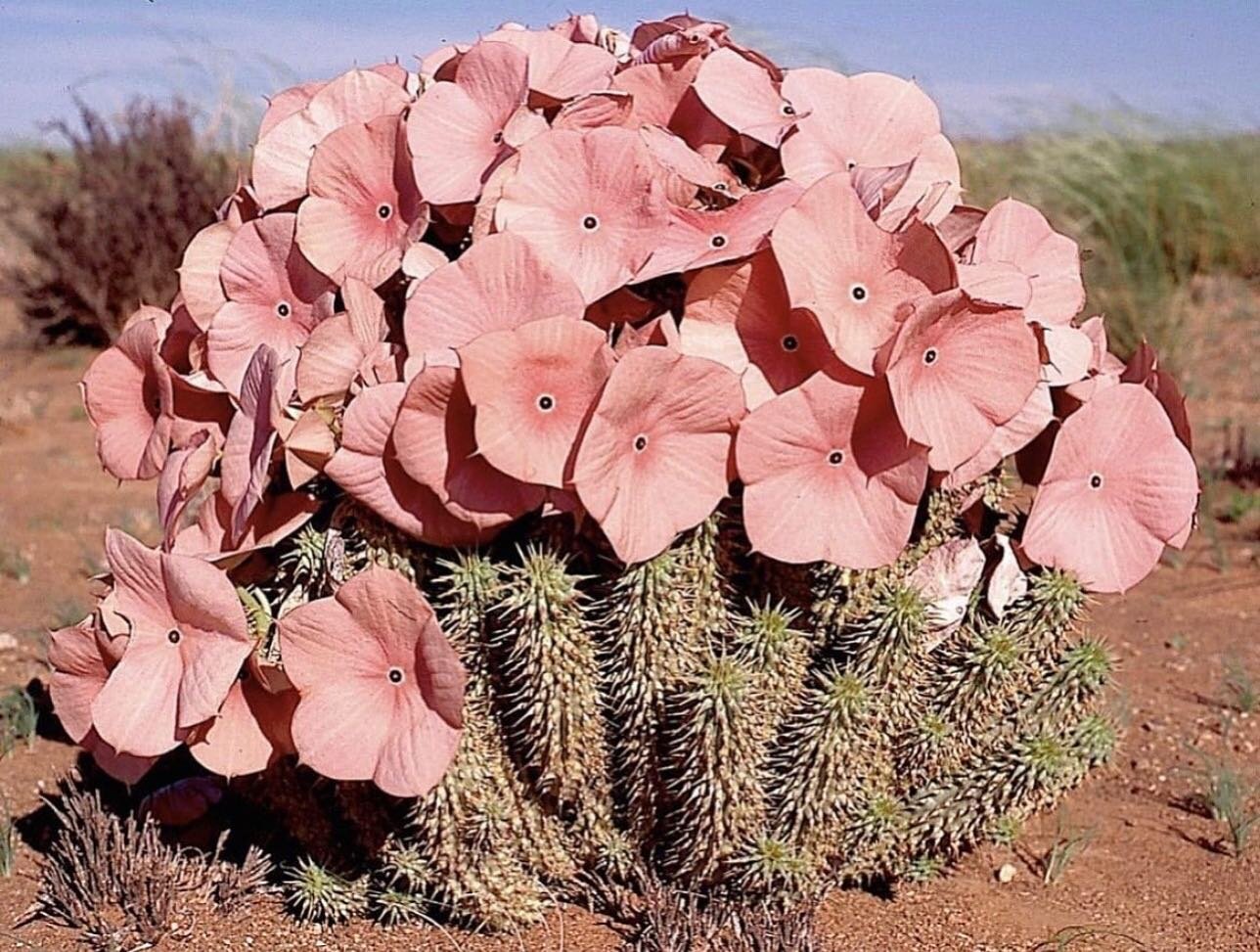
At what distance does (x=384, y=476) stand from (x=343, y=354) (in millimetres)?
207

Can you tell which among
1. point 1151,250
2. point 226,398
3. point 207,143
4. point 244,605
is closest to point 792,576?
point 244,605

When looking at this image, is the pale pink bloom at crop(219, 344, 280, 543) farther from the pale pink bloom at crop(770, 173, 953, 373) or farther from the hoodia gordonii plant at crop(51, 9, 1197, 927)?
the pale pink bloom at crop(770, 173, 953, 373)

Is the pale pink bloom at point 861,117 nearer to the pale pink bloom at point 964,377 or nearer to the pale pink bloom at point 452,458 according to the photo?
the pale pink bloom at point 964,377

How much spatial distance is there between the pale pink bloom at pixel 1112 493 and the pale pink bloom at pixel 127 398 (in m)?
1.47

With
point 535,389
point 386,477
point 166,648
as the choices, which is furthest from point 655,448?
point 166,648

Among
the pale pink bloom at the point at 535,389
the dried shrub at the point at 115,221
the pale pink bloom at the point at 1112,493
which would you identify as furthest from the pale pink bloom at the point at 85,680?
the dried shrub at the point at 115,221

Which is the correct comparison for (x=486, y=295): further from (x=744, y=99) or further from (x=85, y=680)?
(x=85, y=680)

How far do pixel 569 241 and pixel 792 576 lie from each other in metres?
0.59

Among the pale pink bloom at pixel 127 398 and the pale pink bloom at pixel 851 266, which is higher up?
the pale pink bloom at pixel 851 266

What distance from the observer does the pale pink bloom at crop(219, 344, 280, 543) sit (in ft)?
7.09

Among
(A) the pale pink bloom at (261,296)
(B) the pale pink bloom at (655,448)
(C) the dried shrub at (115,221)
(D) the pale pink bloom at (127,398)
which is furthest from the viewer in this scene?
(C) the dried shrub at (115,221)

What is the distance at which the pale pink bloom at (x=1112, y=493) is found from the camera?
7.32 ft

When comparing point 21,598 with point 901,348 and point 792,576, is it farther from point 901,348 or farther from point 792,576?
point 901,348

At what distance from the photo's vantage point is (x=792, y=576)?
2.23m
